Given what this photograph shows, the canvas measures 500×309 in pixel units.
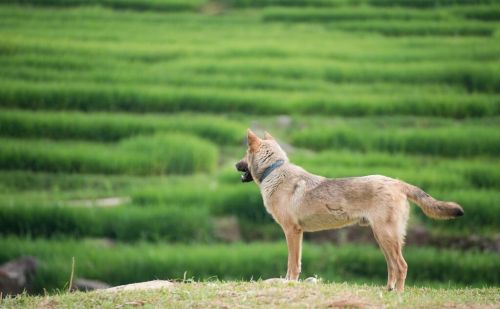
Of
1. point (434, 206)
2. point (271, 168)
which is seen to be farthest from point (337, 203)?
point (271, 168)

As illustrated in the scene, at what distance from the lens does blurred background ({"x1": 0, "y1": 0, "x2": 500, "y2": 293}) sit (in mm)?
12984

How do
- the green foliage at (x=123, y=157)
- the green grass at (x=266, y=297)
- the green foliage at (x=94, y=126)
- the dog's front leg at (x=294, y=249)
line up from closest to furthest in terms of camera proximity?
1. the green grass at (x=266, y=297)
2. the dog's front leg at (x=294, y=249)
3. the green foliage at (x=123, y=157)
4. the green foliage at (x=94, y=126)

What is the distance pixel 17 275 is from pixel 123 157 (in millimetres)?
4284

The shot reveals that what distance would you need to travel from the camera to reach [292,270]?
25.1ft

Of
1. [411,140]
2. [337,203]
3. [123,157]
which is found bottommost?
[123,157]

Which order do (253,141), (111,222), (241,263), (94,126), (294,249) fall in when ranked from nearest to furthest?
(294,249) < (253,141) < (241,263) < (111,222) < (94,126)

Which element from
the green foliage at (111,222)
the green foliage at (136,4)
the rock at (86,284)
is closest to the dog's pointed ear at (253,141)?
the rock at (86,284)

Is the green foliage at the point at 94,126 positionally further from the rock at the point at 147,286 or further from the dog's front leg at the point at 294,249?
the rock at the point at 147,286

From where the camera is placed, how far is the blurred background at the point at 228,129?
42.6ft

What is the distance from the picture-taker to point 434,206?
7078mm

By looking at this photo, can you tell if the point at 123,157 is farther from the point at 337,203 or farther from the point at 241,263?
the point at 337,203

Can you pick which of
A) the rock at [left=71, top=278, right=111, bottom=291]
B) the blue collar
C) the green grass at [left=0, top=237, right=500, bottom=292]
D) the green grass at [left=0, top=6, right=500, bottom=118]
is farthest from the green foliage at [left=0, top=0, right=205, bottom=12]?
the blue collar

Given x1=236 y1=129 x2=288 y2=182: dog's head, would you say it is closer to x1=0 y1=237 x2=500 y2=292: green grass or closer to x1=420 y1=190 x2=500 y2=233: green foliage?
x1=0 y1=237 x2=500 y2=292: green grass

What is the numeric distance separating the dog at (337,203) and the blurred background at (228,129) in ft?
14.0
